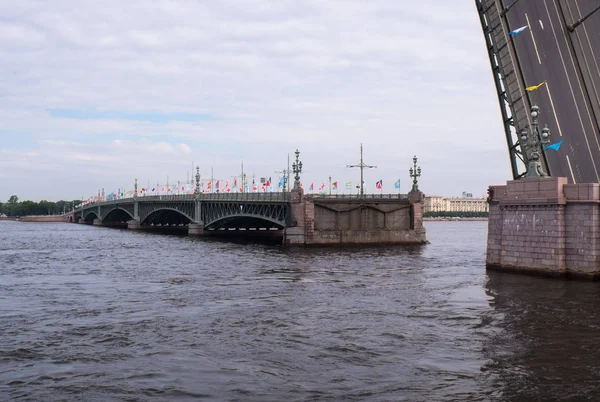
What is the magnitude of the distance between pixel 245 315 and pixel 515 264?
1626 cm

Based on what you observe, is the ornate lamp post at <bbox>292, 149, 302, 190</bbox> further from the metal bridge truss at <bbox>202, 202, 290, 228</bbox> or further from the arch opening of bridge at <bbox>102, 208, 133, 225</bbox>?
the arch opening of bridge at <bbox>102, 208, 133, 225</bbox>

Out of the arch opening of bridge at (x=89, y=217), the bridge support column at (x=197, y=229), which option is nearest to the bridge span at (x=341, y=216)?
the bridge support column at (x=197, y=229)

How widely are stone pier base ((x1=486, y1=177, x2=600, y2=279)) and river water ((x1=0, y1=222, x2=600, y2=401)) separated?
3.26 feet

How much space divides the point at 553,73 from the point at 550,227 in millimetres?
12794

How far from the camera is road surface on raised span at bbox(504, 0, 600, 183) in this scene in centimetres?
3772

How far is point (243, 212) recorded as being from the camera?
248 ft

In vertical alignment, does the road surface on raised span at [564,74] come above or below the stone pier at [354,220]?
above

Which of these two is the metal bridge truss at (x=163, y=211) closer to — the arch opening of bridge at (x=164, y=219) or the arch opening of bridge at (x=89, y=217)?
the arch opening of bridge at (x=164, y=219)

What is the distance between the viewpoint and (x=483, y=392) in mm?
14406

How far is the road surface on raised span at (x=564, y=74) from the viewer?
124 feet

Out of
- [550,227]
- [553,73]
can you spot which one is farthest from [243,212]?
[550,227]

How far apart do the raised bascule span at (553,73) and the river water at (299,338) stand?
33.5ft

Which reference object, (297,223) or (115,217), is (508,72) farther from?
(115,217)

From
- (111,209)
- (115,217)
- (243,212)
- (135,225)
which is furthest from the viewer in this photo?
(115,217)
